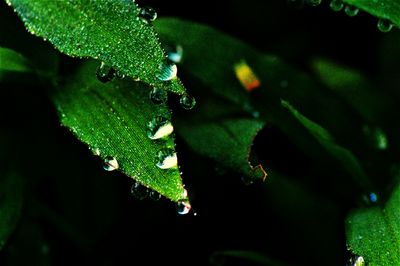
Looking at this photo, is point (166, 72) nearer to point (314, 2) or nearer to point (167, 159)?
point (167, 159)

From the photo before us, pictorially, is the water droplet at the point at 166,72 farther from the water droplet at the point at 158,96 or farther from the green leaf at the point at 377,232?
the green leaf at the point at 377,232

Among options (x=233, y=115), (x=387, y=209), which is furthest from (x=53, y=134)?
(x=387, y=209)

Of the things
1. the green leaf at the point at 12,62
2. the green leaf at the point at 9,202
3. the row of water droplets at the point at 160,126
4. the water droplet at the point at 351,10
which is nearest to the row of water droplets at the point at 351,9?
the water droplet at the point at 351,10

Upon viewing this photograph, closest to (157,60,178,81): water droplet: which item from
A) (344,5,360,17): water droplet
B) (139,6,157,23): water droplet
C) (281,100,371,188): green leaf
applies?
(139,6,157,23): water droplet

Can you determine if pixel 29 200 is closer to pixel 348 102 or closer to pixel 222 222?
pixel 222 222

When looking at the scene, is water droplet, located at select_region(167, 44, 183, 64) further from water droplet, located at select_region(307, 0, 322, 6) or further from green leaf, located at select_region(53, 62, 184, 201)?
water droplet, located at select_region(307, 0, 322, 6)

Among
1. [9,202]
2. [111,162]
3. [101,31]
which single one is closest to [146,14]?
[101,31]
